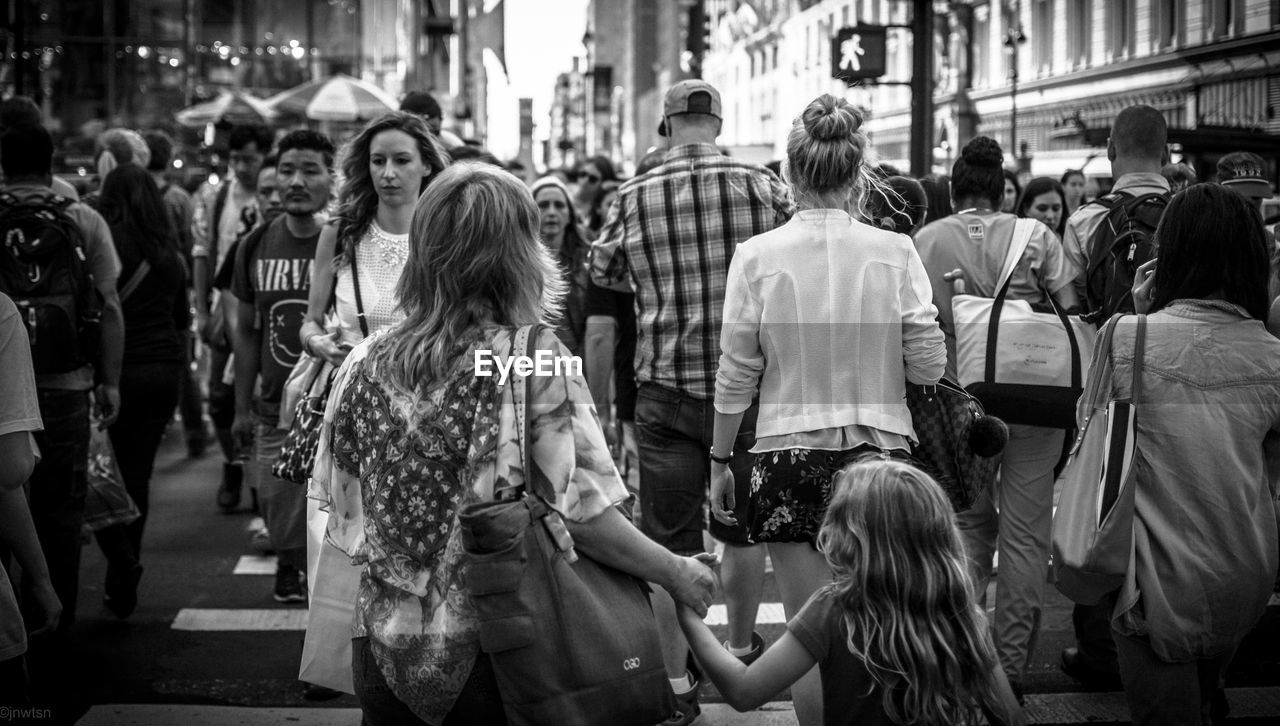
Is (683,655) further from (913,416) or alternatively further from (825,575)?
(913,416)

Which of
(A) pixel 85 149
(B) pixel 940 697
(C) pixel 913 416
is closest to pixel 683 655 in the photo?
(C) pixel 913 416

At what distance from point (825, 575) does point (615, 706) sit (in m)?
1.51

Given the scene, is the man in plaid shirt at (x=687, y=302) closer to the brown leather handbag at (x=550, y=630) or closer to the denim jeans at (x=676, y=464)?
the denim jeans at (x=676, y=464)

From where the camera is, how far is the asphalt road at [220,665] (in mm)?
5348

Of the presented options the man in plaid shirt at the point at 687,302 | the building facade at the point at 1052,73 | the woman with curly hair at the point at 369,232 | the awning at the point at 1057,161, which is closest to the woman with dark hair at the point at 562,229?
the man in plaid shirt at the point at 687,302

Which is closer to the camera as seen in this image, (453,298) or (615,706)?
(615,706)

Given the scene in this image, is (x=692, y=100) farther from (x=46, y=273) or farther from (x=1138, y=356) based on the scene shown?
(x=46, y=273)

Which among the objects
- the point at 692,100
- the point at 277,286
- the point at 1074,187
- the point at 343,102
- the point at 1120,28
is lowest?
the point at 277,286

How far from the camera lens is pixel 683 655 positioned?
4680 millimetres

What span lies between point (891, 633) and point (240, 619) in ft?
15.0

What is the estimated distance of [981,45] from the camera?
174 feet

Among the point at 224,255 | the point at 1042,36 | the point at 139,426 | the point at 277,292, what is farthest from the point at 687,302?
the point at 1042,36

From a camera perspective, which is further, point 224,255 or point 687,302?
point 224,255

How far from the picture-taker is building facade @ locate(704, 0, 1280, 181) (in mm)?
15992
